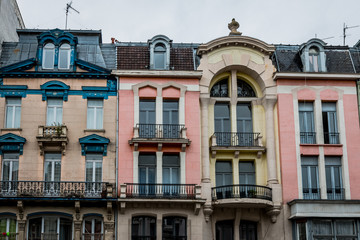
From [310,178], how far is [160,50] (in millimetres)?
12497

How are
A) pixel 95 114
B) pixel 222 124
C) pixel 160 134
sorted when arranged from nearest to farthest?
pixel 160 134
pixel 95 114
pixel 222 124

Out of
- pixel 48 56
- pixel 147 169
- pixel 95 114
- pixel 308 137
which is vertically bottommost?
pixel 147 169

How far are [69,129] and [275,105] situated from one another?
12941mm

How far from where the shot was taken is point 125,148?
36.3 meters

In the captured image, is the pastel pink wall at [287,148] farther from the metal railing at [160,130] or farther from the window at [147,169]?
the window at [147,169]

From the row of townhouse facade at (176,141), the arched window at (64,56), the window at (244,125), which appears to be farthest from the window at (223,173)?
the arched window at (64,56)

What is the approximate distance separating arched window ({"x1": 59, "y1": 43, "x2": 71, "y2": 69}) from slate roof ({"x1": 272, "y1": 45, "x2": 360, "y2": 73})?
526 inches

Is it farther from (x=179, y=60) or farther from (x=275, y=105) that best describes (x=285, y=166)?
(x=179, y=60)

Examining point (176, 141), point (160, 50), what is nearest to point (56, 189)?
point (176, 141)

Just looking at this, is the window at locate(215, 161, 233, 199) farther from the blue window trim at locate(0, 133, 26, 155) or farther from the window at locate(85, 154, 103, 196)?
A: the blue window trim at locate(0, 133, 26, 155)

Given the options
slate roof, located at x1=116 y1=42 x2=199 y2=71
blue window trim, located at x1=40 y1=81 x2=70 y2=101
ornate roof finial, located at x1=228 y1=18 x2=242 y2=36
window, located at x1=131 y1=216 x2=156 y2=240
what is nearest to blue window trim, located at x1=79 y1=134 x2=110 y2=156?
blue window trim, located at x1=40 y1=81 x2=70 y2=101

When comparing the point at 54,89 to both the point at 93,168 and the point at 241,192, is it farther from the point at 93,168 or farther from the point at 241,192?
the point at 241,192

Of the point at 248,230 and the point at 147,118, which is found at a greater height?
the point at 147,118

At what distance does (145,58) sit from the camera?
3884cm
